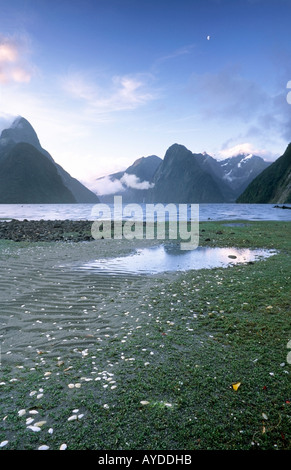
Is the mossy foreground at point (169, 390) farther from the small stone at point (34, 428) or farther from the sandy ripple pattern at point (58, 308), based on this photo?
the sandy ripple pattern at point (58, 308)

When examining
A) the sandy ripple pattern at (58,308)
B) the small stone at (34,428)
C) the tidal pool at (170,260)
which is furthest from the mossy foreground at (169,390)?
the tidal pool at (170,260)

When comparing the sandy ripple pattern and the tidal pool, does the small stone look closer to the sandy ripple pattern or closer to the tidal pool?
the sandy ripple pattern

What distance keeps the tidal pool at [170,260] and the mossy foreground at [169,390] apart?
27.1 ft

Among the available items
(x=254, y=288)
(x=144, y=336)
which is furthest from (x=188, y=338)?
(x=254, y=288)

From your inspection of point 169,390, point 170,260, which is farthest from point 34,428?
point 170,260

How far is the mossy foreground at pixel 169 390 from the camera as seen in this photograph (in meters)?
4.99

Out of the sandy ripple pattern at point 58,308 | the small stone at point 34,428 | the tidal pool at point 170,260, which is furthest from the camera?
the tidal pool at point 170,260

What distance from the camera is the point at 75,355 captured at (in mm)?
7926

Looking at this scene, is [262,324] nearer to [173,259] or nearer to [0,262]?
[173,259]

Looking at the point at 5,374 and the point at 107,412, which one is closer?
the point at 107,412

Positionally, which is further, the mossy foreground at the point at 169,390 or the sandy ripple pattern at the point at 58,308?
the sandy ripple pattern at the point at 58,308

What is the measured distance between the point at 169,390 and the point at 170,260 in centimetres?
1627

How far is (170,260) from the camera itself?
73.6ft
